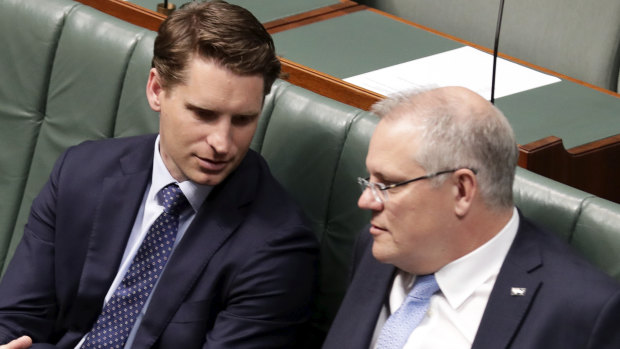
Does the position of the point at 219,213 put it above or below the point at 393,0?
above

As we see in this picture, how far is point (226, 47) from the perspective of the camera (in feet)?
6.19

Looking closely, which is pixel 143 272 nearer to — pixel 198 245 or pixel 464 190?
pixel 198 245

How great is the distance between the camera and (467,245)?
1.65 metres

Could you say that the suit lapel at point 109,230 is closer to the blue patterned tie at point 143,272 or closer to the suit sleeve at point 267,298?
the blue patterned tie at point 143,272

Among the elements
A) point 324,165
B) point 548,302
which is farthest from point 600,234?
point 324,165

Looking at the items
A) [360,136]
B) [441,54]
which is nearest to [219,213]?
[360,136]

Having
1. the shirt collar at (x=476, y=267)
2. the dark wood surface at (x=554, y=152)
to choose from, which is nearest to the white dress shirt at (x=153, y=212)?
the dark wood surface at (x=554, y=152)

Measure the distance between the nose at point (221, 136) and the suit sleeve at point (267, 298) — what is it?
0.19 metres

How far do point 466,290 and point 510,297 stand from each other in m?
0.08

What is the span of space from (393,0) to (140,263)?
182 centimetres

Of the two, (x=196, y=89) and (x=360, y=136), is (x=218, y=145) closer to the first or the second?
(x=196, y=89)

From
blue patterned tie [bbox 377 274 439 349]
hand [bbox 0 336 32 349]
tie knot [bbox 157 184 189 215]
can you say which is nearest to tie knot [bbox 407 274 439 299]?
blue patterned tie [bbox 377 274 439 349]

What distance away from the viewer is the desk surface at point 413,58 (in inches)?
89.2

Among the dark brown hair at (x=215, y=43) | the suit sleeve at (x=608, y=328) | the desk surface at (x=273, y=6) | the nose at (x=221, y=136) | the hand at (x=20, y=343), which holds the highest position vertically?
the dark brown hair at (x=215, y=43)
